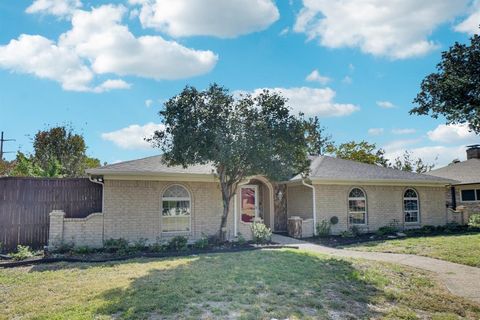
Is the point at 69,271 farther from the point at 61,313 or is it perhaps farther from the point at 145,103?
the point at 145,103

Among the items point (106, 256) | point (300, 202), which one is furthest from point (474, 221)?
point (106, 256)

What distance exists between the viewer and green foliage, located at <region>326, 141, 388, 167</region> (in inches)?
1346

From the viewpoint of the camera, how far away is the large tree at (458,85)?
850 centimetres

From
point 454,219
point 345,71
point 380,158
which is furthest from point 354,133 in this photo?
point 345,71

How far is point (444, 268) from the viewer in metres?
9.81

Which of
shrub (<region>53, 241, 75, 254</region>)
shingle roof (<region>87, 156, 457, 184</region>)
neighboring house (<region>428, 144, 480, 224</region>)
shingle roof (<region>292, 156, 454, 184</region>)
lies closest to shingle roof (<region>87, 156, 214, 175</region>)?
shingle roof (<region>87, 156, 457, 184</region>)

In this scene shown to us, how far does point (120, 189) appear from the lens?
44.0ft

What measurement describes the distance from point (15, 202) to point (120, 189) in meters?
3.57

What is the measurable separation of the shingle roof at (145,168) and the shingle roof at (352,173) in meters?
5.52

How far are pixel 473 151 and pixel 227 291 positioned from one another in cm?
3262

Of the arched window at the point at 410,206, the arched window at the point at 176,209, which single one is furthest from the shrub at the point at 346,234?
the arched window at the point at 176,209

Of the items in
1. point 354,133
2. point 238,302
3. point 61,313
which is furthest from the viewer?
point 354,133

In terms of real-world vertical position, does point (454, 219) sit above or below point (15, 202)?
below

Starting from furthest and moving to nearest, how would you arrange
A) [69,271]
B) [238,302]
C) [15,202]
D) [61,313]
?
[15,202]
[69,271]
[238,302]
[61,313]
